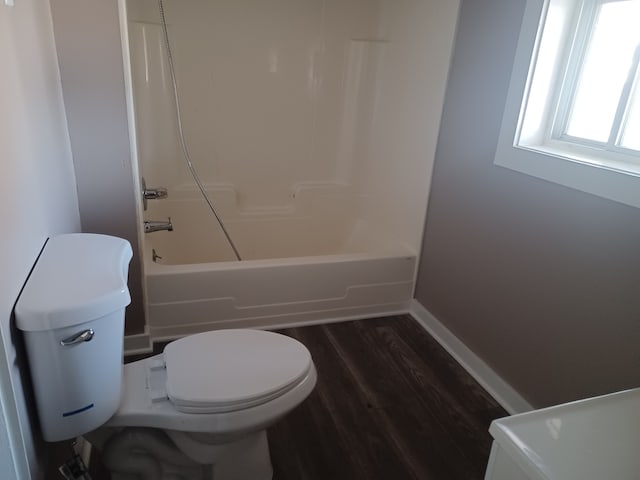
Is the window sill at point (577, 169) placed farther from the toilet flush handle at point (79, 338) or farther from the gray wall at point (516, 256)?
Result: the toilet flush handle at point (79, 338)

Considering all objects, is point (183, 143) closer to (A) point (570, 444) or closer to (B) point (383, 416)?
(B) point (383, 416)

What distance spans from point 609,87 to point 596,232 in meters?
0.50

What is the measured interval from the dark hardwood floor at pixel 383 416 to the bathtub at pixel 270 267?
19 centimetres

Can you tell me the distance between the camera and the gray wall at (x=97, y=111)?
1540mm

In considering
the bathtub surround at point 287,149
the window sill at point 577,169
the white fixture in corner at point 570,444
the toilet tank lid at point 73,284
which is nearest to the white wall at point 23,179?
the toilet tank lid at point 73,284

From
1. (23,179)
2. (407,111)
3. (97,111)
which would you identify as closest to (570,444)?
(23,179)

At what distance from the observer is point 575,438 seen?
2.57 feet

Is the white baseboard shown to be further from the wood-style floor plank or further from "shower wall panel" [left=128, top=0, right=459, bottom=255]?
"shower wall panel" [left=128, top=0, right=459, bottom=255]

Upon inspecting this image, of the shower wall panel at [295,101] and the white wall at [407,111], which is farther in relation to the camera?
the shower wall panel at [295,101]

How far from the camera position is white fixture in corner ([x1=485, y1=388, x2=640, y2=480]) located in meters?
0.72

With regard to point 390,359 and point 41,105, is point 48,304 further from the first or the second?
point 390,359

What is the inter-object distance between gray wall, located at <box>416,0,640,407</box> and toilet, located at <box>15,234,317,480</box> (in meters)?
0.92

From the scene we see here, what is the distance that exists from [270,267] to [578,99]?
143 centimetres

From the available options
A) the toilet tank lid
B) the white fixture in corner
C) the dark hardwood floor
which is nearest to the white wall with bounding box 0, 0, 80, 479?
the toilet tank lid
